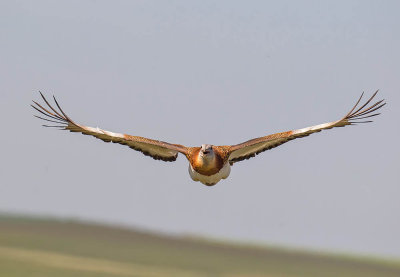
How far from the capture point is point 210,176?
28.1 metres

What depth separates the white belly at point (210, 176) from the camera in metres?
Answer: 28.2

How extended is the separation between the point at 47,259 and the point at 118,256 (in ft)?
26.1

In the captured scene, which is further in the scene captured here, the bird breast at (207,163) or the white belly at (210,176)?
the white belly at (210,176)

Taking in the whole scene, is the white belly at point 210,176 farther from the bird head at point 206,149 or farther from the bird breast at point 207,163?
the bird head at point 206,149

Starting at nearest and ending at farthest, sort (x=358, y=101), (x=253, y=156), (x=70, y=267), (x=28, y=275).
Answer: (x=358, y=101), (x=253, y=156), (x=28, y=275), (x=70, y=267)

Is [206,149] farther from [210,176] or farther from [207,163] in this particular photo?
[210,176]

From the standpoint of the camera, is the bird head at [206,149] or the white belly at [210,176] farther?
the white belly at [210,176]

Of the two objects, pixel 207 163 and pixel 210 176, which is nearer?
pixel 207 163

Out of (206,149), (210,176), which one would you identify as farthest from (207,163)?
(210,176)

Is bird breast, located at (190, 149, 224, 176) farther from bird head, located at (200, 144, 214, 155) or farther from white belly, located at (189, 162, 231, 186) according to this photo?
white belly, located at (189, 162, 231, 186)

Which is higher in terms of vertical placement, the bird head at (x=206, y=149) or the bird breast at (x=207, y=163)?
the bird head at (x=206, y=149)

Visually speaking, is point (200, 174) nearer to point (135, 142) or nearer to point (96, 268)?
point (135, 142)

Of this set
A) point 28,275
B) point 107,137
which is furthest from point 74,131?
point 28,275

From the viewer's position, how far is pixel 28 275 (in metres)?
91.3
